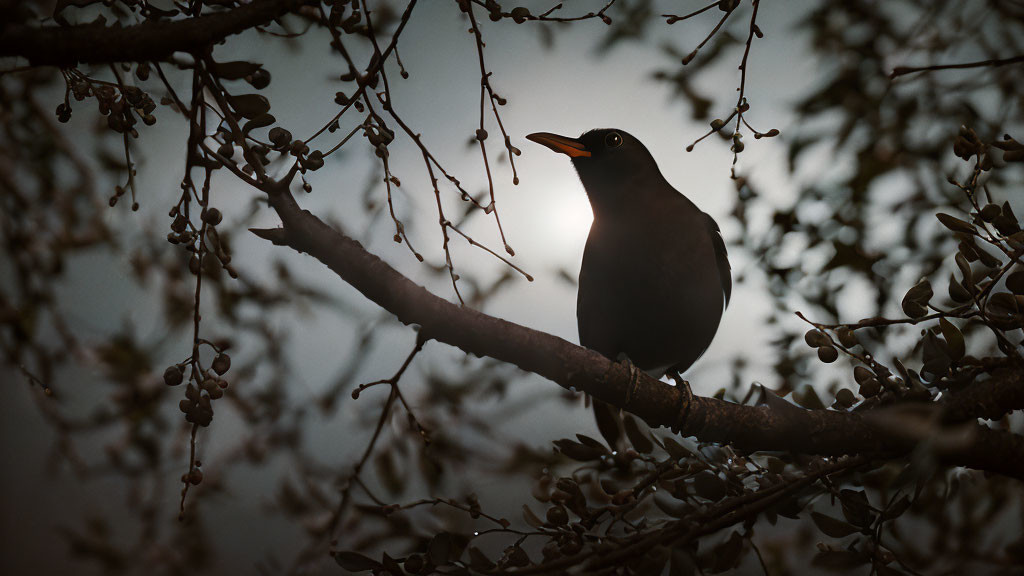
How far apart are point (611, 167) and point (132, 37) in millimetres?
1267

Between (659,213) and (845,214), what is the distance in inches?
16.7

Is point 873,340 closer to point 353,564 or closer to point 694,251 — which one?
point 694,251

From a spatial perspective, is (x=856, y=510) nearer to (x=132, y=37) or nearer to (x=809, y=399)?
(x=809, y=399)

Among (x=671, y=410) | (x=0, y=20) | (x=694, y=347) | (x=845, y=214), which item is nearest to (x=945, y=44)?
(x=845, y=214)

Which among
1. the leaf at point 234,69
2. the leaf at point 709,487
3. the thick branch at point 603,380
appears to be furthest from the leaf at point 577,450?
the leaf at point 234,69

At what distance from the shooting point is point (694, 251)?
1586mm

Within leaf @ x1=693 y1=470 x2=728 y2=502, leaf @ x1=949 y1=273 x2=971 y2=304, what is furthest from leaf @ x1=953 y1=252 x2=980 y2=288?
leaf @ x1=693 y1=470 x2=728 y2=502

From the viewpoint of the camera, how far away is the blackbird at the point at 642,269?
1.54 metres

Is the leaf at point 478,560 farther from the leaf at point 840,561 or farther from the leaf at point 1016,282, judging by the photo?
the leaf at point 1016,282

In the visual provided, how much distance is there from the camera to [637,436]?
3.98 feet

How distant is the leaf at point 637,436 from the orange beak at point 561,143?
2.09 ft

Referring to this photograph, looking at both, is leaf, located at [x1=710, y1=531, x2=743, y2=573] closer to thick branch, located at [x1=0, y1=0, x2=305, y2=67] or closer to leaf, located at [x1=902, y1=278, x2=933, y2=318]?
leaf, located at [x1=902, y1=278, x2=933, y2=318]

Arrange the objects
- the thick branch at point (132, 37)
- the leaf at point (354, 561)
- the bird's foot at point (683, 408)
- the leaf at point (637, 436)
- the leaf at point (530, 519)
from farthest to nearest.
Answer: the leaf at point (637, 436), the bird's foot at point (683, 408), the leaf at point (530, 519), the leaf at point (354, 561), the thick branch at point (132, 37)

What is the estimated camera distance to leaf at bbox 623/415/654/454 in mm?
1202
